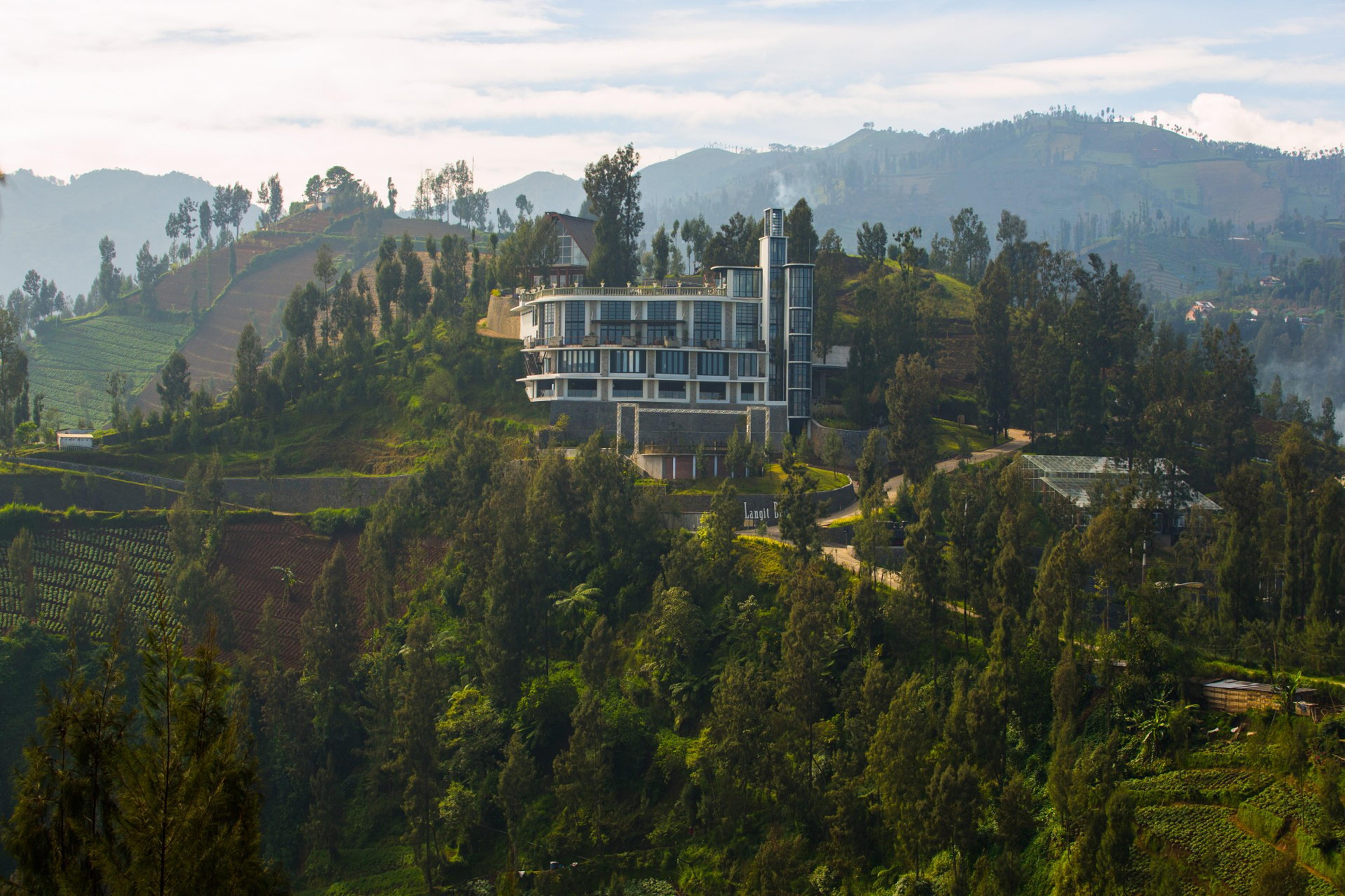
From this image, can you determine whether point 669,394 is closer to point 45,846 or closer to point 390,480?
point 390,480

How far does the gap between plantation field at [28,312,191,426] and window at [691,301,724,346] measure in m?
57.2

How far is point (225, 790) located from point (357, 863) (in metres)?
31.1

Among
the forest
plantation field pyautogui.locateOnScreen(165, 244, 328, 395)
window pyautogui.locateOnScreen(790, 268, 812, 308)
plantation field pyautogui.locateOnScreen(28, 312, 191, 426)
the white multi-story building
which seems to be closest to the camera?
the forest

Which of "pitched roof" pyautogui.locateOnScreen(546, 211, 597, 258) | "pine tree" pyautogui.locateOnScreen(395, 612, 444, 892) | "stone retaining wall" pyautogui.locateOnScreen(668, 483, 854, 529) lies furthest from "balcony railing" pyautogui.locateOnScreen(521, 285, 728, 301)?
"pine tree" pyautogui.locateOnScreen(395, 612, 444, 892)

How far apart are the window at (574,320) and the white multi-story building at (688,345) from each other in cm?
4

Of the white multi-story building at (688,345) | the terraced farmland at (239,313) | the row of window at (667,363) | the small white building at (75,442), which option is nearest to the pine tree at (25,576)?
the small white building at (75,442)

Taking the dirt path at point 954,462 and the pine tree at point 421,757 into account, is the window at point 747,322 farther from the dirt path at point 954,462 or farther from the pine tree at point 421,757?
the pine tree at point 421,757

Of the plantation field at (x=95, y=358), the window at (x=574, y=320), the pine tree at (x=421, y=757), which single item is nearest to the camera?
the pine tree at (x=421, y=757)

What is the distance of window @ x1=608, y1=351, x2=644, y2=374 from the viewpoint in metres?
64.6

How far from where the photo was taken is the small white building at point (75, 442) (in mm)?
64688

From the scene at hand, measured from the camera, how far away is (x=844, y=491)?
178ft

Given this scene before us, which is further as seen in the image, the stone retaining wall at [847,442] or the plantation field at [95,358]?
the plantation field at [95,358]

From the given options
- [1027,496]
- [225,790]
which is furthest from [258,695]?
[225,790]

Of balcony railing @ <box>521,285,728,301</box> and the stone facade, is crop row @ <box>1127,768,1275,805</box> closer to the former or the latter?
the stone facade
